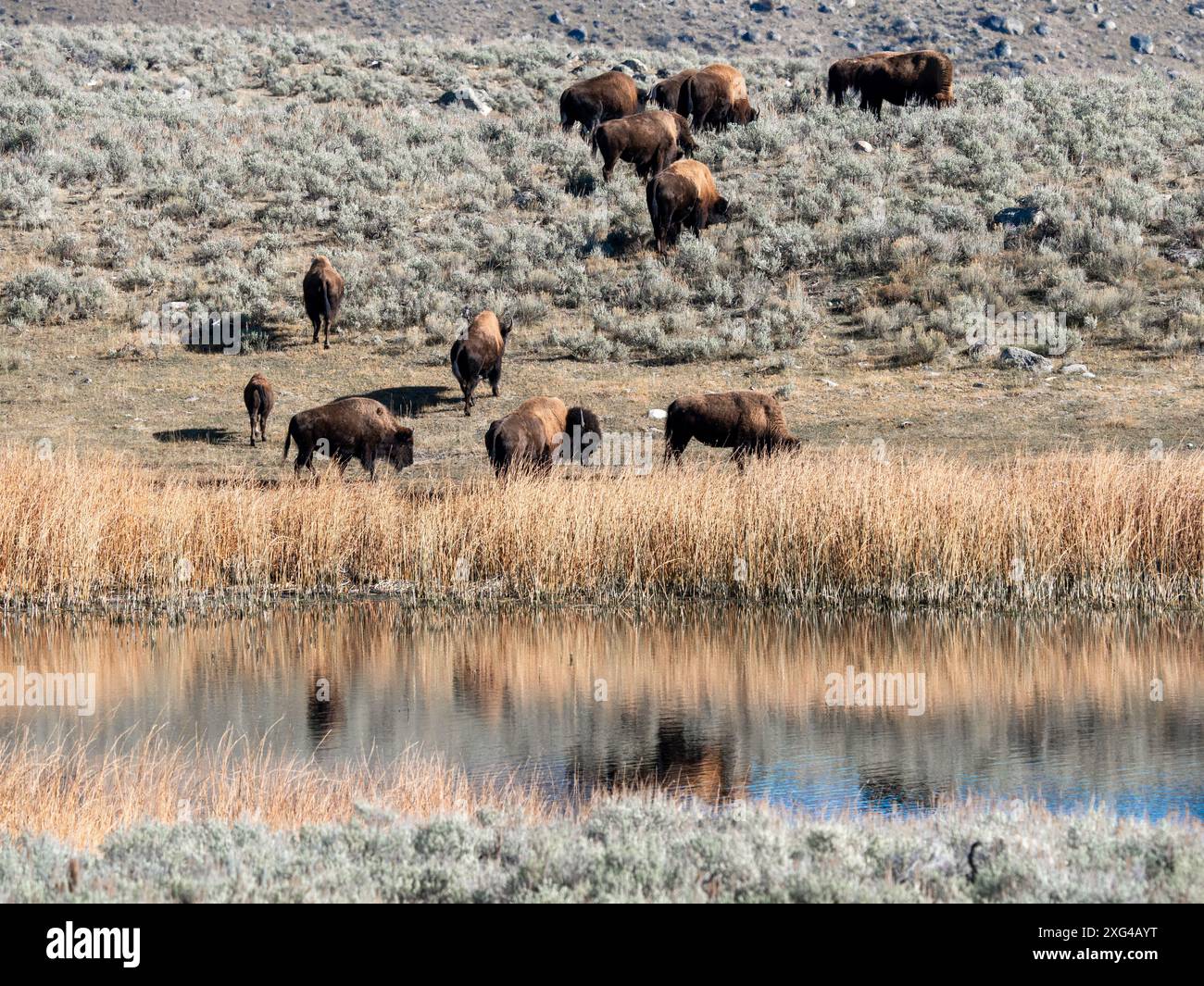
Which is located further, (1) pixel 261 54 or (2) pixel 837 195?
(1) pixel 261 54

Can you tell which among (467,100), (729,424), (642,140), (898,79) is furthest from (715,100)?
(729,424)

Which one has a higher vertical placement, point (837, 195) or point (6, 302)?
point (837, 195)

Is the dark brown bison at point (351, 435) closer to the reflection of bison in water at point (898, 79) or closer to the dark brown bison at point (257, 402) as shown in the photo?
the dark brown bison at point (257, 402)

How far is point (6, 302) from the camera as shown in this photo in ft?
89.5

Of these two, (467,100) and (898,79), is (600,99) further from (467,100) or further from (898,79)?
(467,100)

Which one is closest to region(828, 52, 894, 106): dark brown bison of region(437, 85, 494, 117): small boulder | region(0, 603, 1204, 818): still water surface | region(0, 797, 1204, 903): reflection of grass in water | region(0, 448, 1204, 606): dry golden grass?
region(437, 85, 494, 117): small boulder

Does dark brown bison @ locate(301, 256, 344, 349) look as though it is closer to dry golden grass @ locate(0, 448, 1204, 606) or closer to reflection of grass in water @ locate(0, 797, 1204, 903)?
dry golden grass @ locate(0, 448, 1204, 606)

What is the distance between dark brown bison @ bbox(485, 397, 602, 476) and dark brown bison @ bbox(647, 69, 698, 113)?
17927mm

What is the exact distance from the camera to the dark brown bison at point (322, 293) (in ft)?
82.1

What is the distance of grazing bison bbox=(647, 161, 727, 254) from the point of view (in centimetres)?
2794

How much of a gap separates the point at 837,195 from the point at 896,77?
5774 mm

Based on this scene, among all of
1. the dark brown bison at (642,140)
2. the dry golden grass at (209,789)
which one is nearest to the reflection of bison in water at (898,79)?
the dark brown bison at (642,140)

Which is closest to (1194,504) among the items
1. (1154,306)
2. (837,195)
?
(1154,306)

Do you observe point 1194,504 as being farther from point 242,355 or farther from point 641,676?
point 242,355
